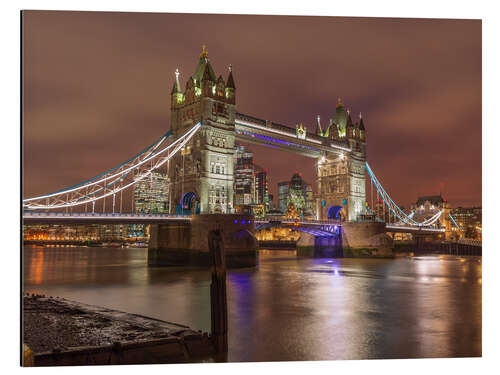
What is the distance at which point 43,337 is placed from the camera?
1010cm

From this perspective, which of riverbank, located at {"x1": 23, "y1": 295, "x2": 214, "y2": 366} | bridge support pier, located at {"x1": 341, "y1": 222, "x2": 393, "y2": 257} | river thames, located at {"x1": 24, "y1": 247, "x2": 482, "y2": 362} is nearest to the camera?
riverbank, located at {"x1": 23, "y1": 295, "x2": 214, "y2": 366}

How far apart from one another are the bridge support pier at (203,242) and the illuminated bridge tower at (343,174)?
22435 millimetres

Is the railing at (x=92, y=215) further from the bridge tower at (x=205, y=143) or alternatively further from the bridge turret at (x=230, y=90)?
the bridge turret at (x=230, y=90)

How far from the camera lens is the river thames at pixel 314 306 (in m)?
11.8

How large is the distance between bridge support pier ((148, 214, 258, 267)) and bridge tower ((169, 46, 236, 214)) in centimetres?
313

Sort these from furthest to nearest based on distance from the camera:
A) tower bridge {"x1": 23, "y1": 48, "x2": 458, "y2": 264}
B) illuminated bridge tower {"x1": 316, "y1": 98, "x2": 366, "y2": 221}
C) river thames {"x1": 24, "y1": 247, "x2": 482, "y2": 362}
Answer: illuminated bridge tower {"x1": 316, "y1": 98, "x2": 366, "y2": 221} < tower bridge {"x1": 23, "y1": 48, "x2": 458, "y2": 264} < river thames {"x1": 24, "y1": 247, "x2": 482, "y2": 362}

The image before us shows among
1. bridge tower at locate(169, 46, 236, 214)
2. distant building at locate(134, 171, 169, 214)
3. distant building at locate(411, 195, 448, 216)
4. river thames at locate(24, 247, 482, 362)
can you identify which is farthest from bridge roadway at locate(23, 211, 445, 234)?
distant building at locate(411, 195, 448, 216)

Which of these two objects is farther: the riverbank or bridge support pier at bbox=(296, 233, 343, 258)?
bridge support pier at bbox=(296, 233, 343, 258)

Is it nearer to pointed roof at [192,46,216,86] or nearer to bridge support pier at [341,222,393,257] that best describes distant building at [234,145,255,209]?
bridge support pier at [341,222,393,257]

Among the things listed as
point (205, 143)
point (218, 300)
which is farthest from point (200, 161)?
point (218, 300)

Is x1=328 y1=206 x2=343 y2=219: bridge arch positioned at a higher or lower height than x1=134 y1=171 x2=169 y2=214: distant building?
lower

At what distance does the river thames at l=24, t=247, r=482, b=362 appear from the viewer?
11.8 metres

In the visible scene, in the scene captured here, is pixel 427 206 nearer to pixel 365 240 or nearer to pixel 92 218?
pixel 365 240

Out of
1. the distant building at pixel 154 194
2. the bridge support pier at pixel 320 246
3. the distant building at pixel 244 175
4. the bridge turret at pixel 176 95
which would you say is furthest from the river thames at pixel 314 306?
the distant building at pixel 244 175
